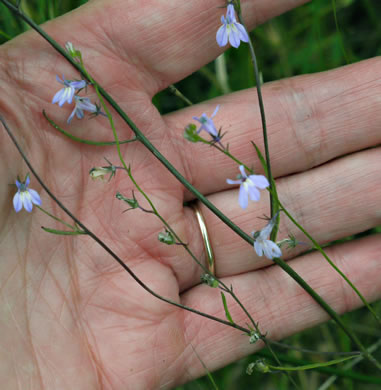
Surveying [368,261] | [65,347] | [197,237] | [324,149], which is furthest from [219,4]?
[65,347]

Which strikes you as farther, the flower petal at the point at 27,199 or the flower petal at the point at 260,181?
the flower petal at the point at 27,199

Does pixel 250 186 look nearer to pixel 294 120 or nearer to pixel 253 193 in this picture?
pixel 253 193

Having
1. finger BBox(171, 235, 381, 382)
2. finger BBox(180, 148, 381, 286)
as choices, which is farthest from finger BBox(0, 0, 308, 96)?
finger BBox(171, 235, 381, 382)

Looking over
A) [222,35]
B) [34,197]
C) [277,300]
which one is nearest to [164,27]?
[222,35]

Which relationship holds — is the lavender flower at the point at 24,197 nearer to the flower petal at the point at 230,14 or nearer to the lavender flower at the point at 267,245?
the lavender flower at the point at 267,245

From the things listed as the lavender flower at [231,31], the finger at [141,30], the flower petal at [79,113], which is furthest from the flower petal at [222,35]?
the flower petal at [79,113]

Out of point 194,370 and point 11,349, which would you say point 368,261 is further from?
point 11,349

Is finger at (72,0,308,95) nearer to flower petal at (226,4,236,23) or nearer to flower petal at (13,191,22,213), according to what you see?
flower petal at (226,4,236,23)
